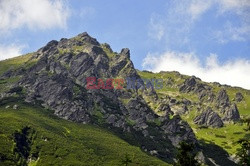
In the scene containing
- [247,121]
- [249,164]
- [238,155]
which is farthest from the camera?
[238,155]

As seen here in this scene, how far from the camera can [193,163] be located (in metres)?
89.4

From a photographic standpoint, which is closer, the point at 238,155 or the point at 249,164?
the point at 249,164

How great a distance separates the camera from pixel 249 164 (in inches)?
2024

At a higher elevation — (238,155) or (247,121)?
(247,121)

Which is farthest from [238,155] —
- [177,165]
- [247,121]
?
[177,165]

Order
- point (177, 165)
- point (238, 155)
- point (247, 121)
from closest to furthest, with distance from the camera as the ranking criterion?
point (247, 121), point (238, 155), point (177, 165)

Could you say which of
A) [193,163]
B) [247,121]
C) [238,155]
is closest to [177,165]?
[193,163]

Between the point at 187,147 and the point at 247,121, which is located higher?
the point at 247,121

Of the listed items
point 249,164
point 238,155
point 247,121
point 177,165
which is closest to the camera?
point 249,164

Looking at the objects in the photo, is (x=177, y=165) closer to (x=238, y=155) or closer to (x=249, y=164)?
(x=238, y=155)

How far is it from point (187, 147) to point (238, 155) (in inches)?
1186

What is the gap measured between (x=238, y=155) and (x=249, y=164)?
10.7m

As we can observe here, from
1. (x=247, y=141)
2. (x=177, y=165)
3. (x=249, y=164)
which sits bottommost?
(x=177, y=165)

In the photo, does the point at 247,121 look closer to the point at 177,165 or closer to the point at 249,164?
the point at 249,164
